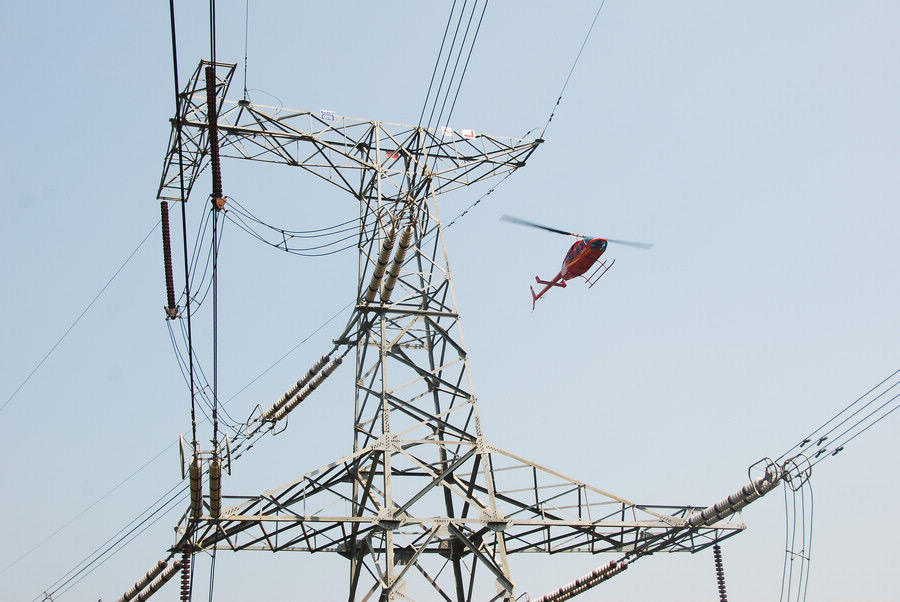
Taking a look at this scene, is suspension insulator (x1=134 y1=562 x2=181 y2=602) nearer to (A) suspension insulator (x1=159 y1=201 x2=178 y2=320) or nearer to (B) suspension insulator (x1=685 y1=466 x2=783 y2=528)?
→ (A) suspension insulator (x1=159 y1=201 x2=178 y2=320)

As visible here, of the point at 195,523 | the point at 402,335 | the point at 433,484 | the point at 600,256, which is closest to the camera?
the point at 195,523

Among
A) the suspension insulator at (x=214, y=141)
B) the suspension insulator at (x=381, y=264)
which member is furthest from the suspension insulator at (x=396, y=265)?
the suspension insulator at (x=214, y=141)

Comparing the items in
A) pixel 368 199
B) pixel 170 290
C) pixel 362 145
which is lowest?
pixel 170 290

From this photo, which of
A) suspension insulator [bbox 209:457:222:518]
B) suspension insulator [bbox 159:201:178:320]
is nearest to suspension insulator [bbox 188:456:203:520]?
suspension insulator [bbox 209:457:222:518]

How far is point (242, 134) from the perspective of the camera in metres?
23.9

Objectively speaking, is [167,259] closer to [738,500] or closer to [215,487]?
[215,487]

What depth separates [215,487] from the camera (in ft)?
61.1

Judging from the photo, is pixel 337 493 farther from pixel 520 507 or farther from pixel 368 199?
pixel 368 199

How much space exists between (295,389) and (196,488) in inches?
287

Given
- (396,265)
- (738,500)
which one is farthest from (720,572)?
(396,265)

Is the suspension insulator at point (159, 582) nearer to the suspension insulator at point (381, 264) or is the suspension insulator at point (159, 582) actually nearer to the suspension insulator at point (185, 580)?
the suspension insulator at point (185, 580)

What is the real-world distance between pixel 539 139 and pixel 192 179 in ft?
33.1

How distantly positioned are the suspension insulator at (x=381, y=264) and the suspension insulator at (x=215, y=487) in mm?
6353

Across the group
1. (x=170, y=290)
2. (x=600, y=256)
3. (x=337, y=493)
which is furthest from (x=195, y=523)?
(x=600, y=256)
